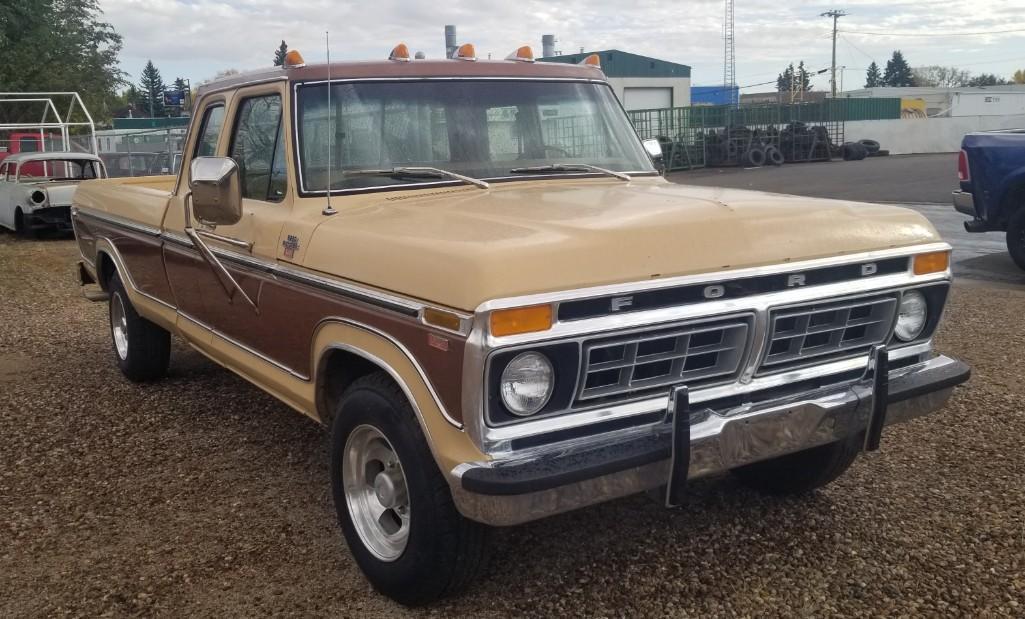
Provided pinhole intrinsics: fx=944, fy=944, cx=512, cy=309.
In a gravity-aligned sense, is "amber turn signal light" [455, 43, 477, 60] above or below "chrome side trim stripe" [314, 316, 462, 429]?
above

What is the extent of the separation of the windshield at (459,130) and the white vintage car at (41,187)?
12.7 metres

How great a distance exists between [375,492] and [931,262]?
2263 millimetres

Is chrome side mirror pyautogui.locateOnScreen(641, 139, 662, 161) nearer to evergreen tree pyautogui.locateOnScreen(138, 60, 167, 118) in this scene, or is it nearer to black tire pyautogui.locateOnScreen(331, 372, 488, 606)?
black tire pyautogui.locateOnScreen(331, 372, 488, 606)

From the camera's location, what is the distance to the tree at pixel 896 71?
122 m

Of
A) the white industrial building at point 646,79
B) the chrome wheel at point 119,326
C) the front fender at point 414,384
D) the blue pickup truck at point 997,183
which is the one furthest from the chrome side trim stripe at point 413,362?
the white industrial building at point 646,79

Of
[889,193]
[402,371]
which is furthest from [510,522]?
[889,193]

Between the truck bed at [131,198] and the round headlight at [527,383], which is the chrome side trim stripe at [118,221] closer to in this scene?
the truck bed at [131,198]

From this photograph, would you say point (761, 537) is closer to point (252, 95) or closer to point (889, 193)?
point (252, 95)

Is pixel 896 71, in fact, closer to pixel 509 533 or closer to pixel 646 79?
pixel 646 79

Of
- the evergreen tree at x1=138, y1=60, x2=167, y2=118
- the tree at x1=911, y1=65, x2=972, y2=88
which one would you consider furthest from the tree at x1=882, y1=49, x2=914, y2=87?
the evergreen tree at x1=138, y1=60, x2=167, y2=118

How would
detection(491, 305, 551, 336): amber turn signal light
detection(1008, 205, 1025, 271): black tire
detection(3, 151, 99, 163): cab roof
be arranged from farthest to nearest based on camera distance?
detection(3, 151, 99, 163): cab roof, detection(1008, 205, 1025, 271): black tire, detection(491, 305, 551, 336): amber turn signal light

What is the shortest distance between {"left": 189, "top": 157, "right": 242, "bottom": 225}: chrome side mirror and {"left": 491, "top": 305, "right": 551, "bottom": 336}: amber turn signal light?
5.64 feet

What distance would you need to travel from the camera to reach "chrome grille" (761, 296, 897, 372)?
329cm

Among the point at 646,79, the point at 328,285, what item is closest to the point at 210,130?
the point at 328,285
